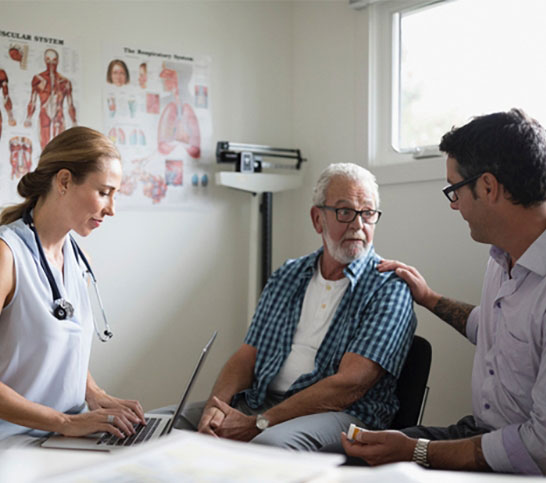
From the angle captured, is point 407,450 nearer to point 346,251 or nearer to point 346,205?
point 346,251

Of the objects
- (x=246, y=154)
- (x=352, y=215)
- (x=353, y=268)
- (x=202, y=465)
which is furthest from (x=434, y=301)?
(x=202, y=465)

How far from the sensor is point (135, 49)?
2785mm

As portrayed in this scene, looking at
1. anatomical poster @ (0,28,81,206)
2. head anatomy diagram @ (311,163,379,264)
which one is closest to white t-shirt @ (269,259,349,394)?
head anatomy diagram @ (311,163,379,264)

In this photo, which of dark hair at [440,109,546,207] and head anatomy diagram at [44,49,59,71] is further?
head anatomy diagram at [44,49,59,71]

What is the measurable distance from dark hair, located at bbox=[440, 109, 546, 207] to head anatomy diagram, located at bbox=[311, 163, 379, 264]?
0.56m

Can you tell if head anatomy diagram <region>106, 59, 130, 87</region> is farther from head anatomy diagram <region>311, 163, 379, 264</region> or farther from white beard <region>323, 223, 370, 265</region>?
white beard <region>323, 223, 370, 265</region>

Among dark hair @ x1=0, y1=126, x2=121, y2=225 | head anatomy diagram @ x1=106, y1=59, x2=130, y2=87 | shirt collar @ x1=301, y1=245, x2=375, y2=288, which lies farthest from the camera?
head anatomy diagram @ x1=106, y1=59, x2=130, y2=87

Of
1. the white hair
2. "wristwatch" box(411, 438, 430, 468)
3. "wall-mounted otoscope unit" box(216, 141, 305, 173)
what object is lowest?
"wristwatch" box(411, 438, 430, 468)

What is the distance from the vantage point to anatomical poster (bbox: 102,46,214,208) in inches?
108

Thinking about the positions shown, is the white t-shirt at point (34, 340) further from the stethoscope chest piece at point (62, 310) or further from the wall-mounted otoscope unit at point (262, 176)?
the wall-mounted otoscope unit at point (262, 176)

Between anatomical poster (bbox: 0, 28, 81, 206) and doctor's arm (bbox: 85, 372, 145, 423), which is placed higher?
anatomical poster (bbox: 0, 28, 81, 206)

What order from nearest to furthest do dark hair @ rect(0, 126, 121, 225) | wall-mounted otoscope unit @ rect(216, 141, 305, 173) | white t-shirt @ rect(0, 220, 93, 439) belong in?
white t-shirt @ rect(0, 220, 93, 439) → dark hair @ rect(0, 126, 121, 225) → wall-mounted otoscope unit @ rect(216, 141, 305, 173)

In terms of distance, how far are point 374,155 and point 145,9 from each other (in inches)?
48.4

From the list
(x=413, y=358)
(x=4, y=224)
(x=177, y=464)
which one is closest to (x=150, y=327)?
(x=4, y=224)
